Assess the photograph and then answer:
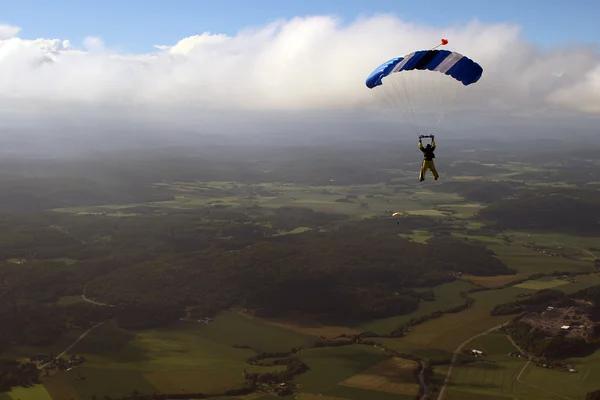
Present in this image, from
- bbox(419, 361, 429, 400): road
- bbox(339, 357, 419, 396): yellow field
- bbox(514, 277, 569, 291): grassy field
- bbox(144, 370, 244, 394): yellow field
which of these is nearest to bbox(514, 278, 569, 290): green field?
bbox(514, 277, 569, 291): grassy field

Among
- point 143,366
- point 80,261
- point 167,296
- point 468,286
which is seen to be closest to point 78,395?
point 143,366

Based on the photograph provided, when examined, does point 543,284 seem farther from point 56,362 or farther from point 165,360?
point 56,362

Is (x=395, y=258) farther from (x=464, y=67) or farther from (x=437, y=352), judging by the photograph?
(x=464, y=67)

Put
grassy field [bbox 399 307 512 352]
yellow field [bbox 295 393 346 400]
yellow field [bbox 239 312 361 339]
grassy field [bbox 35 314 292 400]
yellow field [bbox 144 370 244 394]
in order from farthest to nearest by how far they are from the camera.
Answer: yellow field [bbox 239 312 361 339] → grassy field [bbox 399 307 512 352] → grassy field [bbox 35 314 292 400] → yellow field [bbox 144 370 244 394] → yellow field [bbox 295 393 346 400]

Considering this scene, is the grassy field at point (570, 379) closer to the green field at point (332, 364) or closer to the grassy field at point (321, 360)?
the grassy field at point (321, 360)

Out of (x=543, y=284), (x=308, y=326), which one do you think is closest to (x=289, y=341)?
(x=308, y=326)

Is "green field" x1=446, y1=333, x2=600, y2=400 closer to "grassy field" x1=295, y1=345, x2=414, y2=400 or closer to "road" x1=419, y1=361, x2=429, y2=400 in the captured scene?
"road" x1=419, y1=361, x2=429, y2=400
